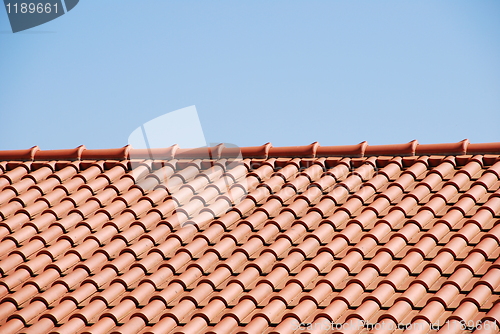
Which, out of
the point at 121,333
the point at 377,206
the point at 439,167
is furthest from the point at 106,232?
the point at 439,167

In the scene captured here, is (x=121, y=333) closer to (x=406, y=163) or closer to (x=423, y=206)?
(x=423, y=206)

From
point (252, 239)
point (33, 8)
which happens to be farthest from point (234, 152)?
point (33, 8)

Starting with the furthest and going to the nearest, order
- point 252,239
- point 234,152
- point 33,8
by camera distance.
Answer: point 33,8 → point 234,152 → point 252,239

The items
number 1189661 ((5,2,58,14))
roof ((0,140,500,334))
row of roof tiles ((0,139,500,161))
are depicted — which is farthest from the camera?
number 1189661 ((5,2,58,14))

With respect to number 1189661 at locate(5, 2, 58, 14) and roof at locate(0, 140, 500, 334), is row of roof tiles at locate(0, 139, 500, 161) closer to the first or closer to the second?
roof at locate(0, 140, 500, 334)

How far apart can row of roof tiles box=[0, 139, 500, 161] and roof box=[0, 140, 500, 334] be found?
0.02 m

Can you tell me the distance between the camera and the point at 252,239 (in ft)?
21.9

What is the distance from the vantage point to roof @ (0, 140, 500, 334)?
5.34 meters

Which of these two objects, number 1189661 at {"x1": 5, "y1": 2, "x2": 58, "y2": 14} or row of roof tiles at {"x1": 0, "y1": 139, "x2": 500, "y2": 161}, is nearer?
row of roof tiles at {"x1": 0, "y1": 139, "x2": 500, "y2": 161}

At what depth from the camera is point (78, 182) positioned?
8.41 metres

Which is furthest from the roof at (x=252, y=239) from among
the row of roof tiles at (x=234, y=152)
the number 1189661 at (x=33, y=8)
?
the number 1189661 at (x=33, y=8)

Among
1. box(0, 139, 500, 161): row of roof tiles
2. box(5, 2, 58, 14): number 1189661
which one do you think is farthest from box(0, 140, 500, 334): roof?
box(5, 2, 58, 14): number 1189661

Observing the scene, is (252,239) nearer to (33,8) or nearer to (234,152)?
(234,152)

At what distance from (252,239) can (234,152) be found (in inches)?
96.6
